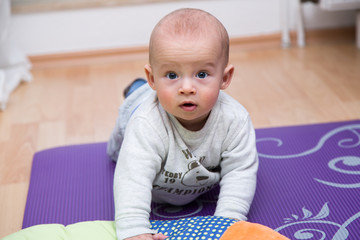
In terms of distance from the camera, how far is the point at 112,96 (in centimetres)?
183

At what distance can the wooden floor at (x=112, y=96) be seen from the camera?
143cm

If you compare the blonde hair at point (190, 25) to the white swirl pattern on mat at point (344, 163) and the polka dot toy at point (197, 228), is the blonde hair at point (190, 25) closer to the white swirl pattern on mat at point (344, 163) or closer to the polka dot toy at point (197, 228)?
the polka dot toy at point (197, 228)

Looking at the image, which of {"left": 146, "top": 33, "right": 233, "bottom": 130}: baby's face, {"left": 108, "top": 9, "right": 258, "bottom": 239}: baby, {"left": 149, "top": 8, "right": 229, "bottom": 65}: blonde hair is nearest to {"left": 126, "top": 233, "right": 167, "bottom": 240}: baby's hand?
{"left": 108, "top": 9, "right": 258, "bottom": 239}: baby

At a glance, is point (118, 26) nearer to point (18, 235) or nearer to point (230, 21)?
point (230, 21)

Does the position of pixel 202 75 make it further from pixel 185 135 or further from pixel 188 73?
pixel 185 135

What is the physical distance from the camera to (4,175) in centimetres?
129

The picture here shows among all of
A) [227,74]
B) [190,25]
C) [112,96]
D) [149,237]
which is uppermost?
[190,25]

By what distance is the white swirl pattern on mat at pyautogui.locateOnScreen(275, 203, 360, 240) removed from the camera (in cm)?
91

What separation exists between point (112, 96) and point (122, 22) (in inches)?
20.6

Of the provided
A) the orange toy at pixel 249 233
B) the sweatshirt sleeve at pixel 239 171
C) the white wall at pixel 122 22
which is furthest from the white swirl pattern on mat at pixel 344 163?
the white wall at pixel 122 22

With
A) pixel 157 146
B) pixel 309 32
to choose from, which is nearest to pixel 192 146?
pixel 157 146

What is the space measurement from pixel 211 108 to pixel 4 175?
67 cm

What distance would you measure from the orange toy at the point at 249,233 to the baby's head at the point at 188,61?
22 centimetres

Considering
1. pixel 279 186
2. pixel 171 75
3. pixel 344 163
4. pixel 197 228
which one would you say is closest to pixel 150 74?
pixel 171 75
